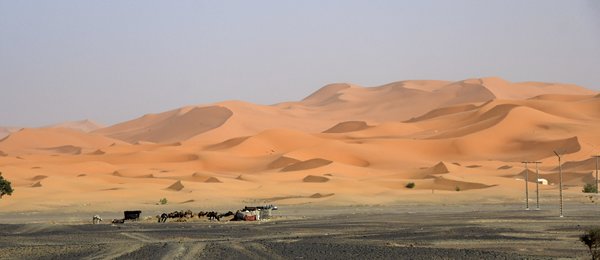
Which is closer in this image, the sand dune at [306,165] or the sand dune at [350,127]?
the sand dune at [306,165]

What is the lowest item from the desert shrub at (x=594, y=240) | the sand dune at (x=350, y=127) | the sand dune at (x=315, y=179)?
the desert shrub at (x=594, y=240)

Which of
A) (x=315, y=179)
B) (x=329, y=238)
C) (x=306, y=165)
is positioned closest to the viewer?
(x=329, y=238)

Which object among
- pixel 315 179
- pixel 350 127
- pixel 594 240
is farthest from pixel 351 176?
pixel 350 127

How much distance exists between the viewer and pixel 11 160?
456ft

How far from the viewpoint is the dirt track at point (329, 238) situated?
30453mm

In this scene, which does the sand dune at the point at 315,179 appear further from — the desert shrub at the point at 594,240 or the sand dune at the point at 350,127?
the sand dune at the point at 350,127

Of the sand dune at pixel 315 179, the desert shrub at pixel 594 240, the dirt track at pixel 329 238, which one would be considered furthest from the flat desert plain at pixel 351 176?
the desert shrub at pixel 594 240

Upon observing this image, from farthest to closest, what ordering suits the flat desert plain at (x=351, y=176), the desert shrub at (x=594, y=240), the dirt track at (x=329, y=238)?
→ the flat desert plain at (x=351, y=176) < the dirt track at (x=329, y=238) < the desert shrub at (x=594, y=240)

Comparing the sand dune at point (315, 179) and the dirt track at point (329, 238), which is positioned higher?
the sand dune at point (315, 179)

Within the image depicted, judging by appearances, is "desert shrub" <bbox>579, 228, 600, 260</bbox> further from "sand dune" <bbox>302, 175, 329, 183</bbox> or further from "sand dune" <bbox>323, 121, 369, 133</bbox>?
"sand dune" <bbox>323, 121, 369, 133</bbox>

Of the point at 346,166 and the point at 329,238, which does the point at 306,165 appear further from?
the point at 329,238

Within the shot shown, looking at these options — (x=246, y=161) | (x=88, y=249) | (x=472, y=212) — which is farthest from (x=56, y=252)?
(x=246, y=161)

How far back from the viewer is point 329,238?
35.8 meters

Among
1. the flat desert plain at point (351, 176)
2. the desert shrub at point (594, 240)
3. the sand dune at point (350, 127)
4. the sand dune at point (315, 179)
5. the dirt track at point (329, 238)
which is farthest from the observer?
the sand dune at point (350, 127)
